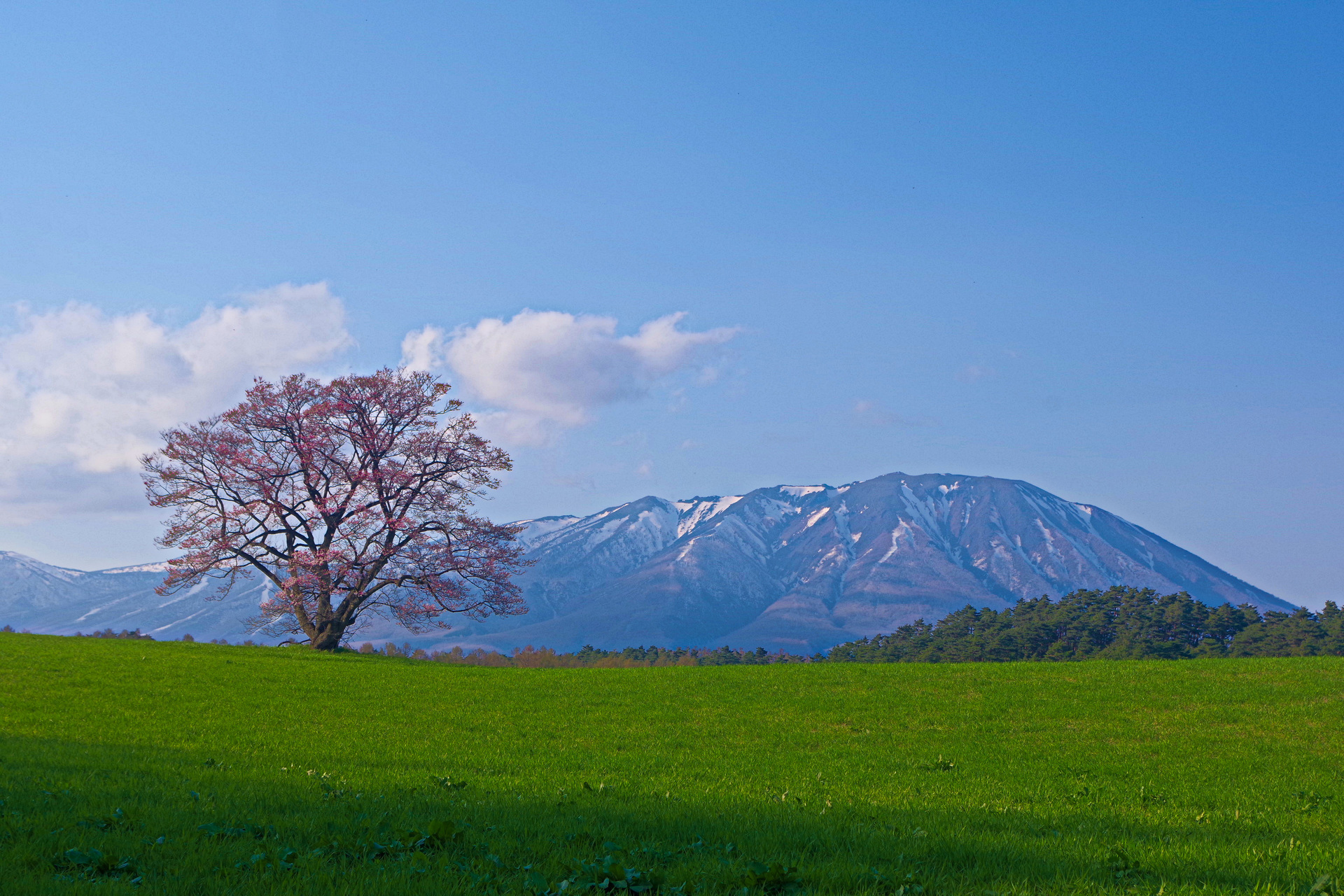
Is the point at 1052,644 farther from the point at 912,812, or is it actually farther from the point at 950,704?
the point at 912,812

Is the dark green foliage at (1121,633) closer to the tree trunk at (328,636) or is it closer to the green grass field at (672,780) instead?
the tree trunk at (328,636)

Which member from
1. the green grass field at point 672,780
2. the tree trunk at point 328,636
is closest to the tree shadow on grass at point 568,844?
the green grass field at point 672,780

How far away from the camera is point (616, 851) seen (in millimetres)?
8297

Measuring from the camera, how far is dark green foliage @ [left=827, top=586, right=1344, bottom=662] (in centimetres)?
10181

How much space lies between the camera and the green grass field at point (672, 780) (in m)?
7.69

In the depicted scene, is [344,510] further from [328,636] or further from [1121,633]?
[1121,633]

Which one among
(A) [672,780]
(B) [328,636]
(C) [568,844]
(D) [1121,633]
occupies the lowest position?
(D) [1121,633]

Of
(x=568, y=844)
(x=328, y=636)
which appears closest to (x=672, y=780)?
(x=568, y=844)

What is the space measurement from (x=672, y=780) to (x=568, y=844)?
678 centimetres

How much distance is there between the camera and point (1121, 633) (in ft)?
374

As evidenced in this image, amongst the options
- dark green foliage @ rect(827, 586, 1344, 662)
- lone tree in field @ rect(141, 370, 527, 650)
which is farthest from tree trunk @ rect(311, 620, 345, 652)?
dark green foliage @ rect(827, 586, 1344, 662)

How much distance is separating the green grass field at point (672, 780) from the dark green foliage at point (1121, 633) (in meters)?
69.9

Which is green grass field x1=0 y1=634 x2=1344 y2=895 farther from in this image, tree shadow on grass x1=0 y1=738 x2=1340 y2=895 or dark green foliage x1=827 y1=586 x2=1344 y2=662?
dark green foliage x1=827 y1=586 x2=1344 y2=662

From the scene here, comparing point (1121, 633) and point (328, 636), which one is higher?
point (328, 636)
